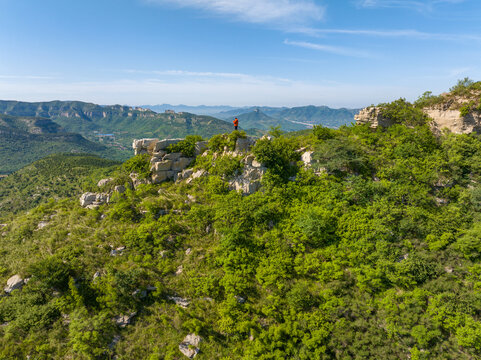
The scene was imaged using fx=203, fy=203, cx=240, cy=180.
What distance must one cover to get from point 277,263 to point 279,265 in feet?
0.75

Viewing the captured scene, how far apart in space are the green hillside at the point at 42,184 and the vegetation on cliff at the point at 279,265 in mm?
64734

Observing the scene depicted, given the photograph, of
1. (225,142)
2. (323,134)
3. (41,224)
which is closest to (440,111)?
(323,134)

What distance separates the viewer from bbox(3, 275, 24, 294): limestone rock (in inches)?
690

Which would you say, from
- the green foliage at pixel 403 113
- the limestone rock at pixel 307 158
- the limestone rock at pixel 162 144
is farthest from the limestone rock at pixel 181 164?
the green foliage at pixel 403 113

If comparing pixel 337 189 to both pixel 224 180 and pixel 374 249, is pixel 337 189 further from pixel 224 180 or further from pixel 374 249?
pixel 224 180

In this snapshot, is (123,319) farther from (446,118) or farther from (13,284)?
(446,118)

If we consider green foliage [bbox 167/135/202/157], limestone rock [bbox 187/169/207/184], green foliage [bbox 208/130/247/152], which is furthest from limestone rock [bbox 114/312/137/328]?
green foliage [bbox 208/130/247/152]

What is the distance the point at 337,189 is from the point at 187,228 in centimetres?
1706

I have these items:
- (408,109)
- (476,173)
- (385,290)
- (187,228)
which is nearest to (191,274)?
(187,228)

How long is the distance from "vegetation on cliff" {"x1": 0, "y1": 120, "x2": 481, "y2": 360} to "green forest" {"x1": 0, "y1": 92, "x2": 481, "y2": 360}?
4.1 inches

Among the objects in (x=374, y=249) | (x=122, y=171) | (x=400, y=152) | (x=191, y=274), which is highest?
(x=400, y=152)

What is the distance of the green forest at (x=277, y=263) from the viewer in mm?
14031

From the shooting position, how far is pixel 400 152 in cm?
2441

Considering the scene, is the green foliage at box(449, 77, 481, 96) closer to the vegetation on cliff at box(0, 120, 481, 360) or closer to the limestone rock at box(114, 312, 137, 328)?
the vegetation on cliff at box(0, 120, 481, 360)
